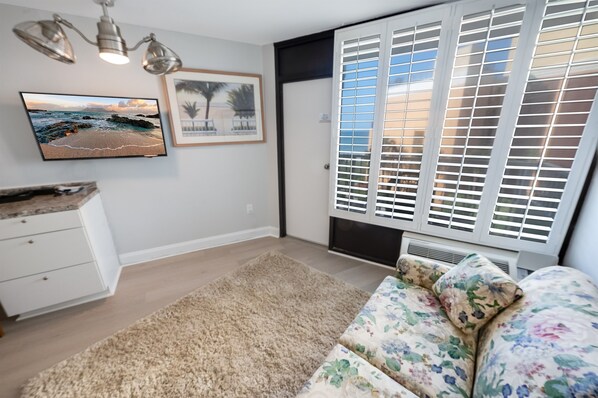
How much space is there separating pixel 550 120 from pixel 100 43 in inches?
109

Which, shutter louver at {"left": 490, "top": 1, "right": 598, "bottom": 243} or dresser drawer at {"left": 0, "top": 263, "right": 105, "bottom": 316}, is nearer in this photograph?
shutter louver at {"left": 490, "top": 1, "right": 598, "bottom": 243}

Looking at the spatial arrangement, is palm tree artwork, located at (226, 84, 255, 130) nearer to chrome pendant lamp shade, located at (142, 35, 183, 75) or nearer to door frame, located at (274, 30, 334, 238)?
door frame, located at (274, 30, 334, 238)

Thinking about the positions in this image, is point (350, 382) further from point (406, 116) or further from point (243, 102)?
point (243, 102)

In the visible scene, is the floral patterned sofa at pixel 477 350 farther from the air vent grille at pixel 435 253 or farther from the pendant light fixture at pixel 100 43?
the pendant light fixture at pixel 100 43

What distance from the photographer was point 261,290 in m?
2.00

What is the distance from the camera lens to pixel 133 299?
1.92m

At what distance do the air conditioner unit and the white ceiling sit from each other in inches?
69.7

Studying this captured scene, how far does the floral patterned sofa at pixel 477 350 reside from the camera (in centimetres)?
63

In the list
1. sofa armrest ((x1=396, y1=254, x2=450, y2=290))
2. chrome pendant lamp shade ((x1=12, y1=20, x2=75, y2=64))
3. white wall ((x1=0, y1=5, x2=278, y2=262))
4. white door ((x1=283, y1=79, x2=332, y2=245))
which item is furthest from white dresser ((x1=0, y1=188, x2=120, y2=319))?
sofa armrest ((x1=396, y1=254, x2=450, y2=290))

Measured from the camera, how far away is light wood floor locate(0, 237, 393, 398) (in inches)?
56.8

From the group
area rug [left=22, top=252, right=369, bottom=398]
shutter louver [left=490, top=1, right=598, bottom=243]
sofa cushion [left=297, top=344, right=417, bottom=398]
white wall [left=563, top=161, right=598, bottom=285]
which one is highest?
shutter louver [left=490, top=1, right=598, bottom=243]

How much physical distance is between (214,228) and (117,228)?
91 cm

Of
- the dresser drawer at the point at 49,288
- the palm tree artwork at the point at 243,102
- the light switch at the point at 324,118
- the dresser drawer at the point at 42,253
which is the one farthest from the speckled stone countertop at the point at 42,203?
the light switch at the point at 324,118

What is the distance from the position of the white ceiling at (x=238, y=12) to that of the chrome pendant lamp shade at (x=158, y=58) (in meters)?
0.36
